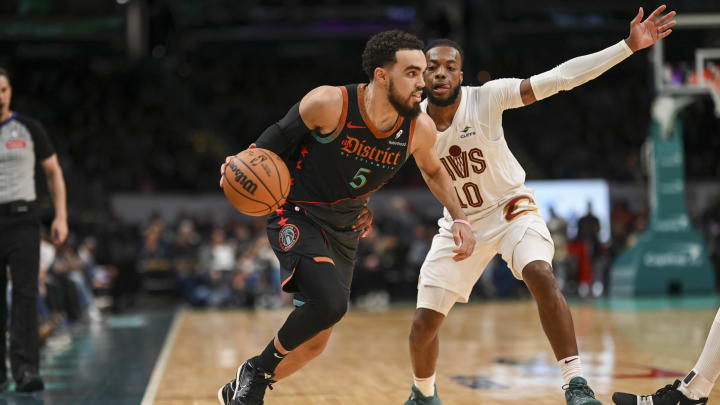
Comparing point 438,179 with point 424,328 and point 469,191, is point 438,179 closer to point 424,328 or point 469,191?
point 469,191

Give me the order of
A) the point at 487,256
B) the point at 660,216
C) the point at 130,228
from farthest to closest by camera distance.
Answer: the point at 130,228 → the point at 660,216 → the point at 487,256

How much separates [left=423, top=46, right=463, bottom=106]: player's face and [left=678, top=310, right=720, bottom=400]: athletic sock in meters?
1.73

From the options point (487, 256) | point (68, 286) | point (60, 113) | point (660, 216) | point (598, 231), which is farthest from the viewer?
point (60, 113)

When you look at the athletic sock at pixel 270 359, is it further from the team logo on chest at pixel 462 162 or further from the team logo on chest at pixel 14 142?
the team logo on chest at pixel 14 142

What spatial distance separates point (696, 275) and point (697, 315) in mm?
4388

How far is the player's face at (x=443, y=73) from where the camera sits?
4.71m

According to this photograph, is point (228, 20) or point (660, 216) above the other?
point (228, 20)

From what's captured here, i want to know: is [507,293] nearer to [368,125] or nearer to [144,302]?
[144,302]

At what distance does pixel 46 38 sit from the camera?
78.1 ft

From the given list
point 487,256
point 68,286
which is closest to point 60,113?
point 68,286

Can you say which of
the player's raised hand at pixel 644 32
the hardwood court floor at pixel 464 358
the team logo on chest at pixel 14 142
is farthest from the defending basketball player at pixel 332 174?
the team logo on chest at pixel 14 142

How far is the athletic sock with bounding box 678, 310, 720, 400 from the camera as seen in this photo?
13.8ft

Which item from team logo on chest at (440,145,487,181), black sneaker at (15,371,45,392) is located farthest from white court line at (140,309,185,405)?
team logo on chest at (440,145,487,181)

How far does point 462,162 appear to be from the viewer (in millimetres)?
4773
